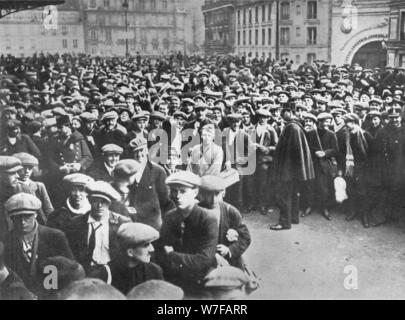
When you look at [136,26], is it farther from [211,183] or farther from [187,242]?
[187,242]

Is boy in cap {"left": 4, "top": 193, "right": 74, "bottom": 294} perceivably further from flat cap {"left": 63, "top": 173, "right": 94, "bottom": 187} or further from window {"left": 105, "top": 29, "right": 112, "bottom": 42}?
window {"left": 105, "top": 29, "right": 112, "bottom": 42}

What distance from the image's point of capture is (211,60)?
11.6 metres

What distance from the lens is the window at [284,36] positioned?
10.6 m

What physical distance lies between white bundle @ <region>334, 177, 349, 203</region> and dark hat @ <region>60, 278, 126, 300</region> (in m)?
3.78

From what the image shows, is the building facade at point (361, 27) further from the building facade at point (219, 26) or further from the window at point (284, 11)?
the building facade at point (219, 26)

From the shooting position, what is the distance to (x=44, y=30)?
26.4ft

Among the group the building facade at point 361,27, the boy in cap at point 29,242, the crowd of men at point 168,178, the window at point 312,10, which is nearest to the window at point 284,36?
the window at point 312,10

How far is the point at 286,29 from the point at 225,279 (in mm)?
6565

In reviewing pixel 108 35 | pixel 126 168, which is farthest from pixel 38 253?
pixel 108 35

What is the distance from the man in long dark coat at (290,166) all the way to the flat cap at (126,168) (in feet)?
7.39

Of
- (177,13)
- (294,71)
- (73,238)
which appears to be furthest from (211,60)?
(73,238)
